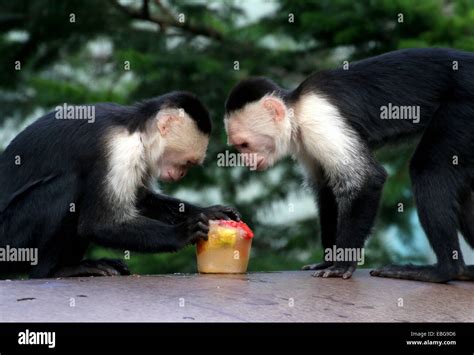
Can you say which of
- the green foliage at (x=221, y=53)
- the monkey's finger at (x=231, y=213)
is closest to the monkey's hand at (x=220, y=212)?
the monkey's finger at (x=231, y=213)

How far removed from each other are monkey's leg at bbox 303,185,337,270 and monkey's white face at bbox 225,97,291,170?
1.54ft

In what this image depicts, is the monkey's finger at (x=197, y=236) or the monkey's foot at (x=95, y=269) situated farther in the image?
the monkey's foot at (x=95, y=269)

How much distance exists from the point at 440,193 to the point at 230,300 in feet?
6.03

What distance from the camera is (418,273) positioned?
22.1 feet

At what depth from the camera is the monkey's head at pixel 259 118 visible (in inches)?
287

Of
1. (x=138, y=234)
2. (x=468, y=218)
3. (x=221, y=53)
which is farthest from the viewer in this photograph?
(x=221, y=53)

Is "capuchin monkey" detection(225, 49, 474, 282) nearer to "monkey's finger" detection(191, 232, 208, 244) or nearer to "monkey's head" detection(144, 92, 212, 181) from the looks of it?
"monkey's head" detection(144, 92, 212, 181)

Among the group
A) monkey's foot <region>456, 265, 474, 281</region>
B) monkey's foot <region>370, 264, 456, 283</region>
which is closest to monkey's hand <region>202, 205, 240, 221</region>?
monkey's foot <region>370, 264, 456, 283</region>

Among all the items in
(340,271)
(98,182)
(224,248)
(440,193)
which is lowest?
→ (340,271)

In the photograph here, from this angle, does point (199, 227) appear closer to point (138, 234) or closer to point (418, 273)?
point (138, 234)

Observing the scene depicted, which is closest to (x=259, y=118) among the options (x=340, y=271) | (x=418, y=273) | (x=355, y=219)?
(x=355, y=219)

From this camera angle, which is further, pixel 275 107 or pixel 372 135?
pixel 275 107

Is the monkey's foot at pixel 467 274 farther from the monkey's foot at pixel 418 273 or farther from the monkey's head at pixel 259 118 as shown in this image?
the monkey's head at pixel 259 118
